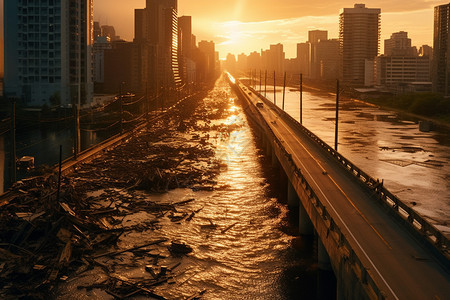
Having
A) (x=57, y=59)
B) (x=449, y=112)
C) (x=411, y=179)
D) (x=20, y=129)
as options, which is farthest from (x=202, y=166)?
(x=449, y=112)

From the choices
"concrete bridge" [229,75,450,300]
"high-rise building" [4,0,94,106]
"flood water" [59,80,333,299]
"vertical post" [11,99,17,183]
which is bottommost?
"flood water" [59,80,333,299]

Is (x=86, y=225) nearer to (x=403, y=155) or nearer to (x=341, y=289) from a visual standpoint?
(x=341, y=289)

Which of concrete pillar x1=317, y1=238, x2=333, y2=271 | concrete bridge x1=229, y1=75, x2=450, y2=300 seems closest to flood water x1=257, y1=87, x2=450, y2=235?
concrete bridge x1=229, y1=75, x2=450, y2=300

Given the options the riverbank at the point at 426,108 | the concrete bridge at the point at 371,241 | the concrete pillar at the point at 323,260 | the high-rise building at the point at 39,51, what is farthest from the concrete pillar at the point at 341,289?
the high-rise building at the point at 39,51

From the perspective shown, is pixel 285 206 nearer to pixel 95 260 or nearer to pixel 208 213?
pixel 208 213

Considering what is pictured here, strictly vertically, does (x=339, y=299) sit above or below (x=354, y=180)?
below

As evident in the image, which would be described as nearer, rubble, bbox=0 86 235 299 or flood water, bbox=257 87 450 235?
rubble, bbox=0 86 235 299

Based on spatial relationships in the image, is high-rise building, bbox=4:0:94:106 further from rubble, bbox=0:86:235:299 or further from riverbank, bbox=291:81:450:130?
rubble, bbox=0:86:235:299
